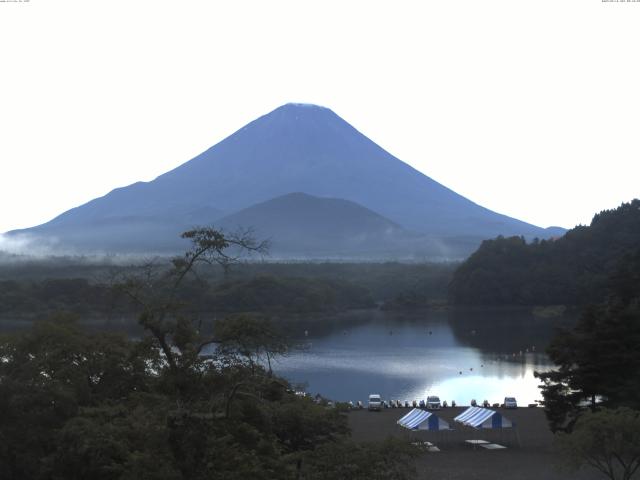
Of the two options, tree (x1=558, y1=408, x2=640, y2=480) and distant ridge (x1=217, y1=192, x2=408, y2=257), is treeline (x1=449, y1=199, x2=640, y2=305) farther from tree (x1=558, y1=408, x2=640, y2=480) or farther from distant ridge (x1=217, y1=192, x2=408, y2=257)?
distant ridge (x1=217, y1=192, x2=408, y2=257)

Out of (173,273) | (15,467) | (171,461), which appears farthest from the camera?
(15,467)

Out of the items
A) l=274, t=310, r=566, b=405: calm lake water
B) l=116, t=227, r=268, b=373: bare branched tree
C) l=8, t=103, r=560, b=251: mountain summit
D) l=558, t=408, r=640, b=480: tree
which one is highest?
l=8, t=103, r=560, b=251: mountain summit

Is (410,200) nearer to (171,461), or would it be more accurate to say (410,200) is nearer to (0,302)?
(0,302)

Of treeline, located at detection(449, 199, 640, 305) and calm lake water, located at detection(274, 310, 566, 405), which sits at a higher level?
treeline, located at detection(449, 199, 640, 305)

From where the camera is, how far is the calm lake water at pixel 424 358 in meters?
20.3

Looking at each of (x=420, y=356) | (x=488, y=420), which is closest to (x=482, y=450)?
(x=488, y=420)

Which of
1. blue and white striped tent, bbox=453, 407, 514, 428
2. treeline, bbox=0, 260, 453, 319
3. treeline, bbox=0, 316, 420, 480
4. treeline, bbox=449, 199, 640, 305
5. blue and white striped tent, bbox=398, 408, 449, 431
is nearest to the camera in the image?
treeline, bbox=0, 316, 420, 480

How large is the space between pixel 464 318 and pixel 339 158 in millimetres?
75647

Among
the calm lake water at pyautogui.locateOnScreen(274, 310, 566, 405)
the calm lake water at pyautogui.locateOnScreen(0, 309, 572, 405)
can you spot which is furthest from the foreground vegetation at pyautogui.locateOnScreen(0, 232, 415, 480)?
the calm lake water at pyautogui.locateOnScreen(274, 310, 566, 405)

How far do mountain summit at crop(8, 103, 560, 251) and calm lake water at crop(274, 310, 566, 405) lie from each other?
6630cm

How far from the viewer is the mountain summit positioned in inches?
4134

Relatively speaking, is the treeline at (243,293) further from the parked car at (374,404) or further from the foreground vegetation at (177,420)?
the foreground vegetation at (177,420)

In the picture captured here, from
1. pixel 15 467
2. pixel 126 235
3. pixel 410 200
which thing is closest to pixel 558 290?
pixel 15 467

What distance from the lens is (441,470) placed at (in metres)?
11.1
